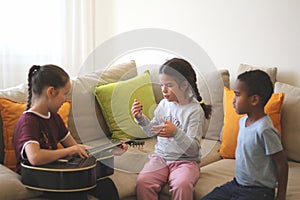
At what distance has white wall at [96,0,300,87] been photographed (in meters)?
2.63

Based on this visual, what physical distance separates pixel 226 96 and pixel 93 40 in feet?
4.94

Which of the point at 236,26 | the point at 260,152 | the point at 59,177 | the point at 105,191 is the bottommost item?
the point at 105,191

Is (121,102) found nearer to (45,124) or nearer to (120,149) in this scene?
(120,149)

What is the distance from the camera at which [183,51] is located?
2.86 metres

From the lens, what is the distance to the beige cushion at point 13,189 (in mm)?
1724

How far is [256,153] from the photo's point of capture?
1.79 metres

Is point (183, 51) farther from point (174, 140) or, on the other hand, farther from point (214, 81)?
point (174, 140)

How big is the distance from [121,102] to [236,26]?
939mm

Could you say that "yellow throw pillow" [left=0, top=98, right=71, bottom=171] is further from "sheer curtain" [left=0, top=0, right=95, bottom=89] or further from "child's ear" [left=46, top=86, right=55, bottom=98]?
"sheer curtain" [left=0, top=0, right=95, bottom=89]

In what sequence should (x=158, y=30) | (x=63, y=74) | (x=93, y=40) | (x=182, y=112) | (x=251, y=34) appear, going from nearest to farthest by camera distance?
(x=63, y=74) → (x=182, y=112) → (x=251, y=34) → (x=158, y=30) → (x=93, y=40)

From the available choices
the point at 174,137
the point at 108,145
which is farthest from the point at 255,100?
the point at 108,145

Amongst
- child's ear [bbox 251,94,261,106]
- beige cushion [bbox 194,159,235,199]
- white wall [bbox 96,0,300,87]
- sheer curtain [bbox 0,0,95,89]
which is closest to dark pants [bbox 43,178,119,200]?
beige cushion [bbox 194,159,235,199]

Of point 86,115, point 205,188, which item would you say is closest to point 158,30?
point 86,115

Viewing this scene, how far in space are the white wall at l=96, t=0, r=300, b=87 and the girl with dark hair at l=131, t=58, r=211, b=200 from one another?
2.51 feet
